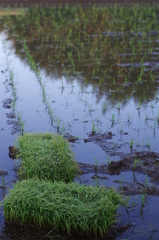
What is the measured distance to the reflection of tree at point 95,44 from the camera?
267 inches

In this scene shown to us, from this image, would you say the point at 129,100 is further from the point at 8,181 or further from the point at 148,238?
the point at 148,238

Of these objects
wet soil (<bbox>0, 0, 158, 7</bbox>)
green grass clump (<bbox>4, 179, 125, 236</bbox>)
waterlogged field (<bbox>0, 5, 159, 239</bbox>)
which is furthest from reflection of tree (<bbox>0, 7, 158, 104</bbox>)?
green grass clump (<bbox>4, 179, 125, 236</bbox>)

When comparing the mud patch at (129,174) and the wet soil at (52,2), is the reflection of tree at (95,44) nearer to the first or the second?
the mud patch at (129,174)

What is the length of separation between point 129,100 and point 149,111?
1.78 ft

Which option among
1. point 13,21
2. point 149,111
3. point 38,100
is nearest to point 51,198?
point 149,111

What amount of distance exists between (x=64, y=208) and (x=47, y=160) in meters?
0.77

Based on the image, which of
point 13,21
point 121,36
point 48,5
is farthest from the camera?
point 48,5

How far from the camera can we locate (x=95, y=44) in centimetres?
984

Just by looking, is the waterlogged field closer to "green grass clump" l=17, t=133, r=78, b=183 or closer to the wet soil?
"green grass clump" l=17, t=133, r=78, b=183

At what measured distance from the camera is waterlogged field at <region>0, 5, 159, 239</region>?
3562mm

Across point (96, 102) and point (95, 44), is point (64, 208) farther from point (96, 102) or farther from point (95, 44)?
point (95, 44)

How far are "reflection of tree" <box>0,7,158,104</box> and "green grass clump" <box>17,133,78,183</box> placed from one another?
240 centimetres

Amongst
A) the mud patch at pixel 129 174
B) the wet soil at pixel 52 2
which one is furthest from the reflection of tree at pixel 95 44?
the wet soil at pixel 52 2

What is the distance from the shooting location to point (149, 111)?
17.8ft
